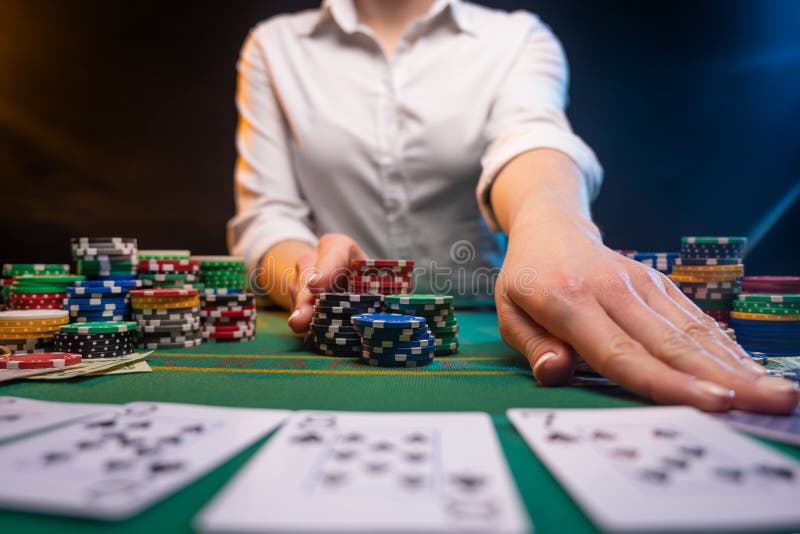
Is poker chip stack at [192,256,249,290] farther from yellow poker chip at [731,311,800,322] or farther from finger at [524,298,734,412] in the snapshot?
yellow poker chip at [731,311,800,322]

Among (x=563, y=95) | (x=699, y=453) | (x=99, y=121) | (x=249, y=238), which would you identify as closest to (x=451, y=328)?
(x=699, y=453)

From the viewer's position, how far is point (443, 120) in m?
3.61

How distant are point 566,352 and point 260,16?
5153 mm

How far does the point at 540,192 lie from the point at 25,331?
1.93 metres

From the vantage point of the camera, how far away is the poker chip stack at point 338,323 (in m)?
1.96

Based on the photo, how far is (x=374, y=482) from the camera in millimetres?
846

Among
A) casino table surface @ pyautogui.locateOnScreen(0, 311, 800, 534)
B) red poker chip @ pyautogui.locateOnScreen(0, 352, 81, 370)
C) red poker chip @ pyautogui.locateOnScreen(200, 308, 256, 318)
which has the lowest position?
casino table surface @ pyautogui.locateOnScreen(0, 311, 800, 534)

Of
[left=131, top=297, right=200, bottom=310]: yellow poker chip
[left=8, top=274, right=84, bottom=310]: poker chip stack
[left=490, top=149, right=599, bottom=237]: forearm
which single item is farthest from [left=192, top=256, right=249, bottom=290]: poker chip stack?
Answer: [left=490, top=149, right=599, bottom=237]: forearm

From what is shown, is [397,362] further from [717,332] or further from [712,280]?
[712,280]

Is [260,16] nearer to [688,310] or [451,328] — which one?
[451,328]

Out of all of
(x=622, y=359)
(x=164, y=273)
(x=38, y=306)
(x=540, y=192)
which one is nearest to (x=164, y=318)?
(x=164, y=273)

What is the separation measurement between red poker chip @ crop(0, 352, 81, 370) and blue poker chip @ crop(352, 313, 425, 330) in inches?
34.6

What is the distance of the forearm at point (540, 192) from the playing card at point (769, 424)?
30.8 inches

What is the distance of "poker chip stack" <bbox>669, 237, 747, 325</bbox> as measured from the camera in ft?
6.91
